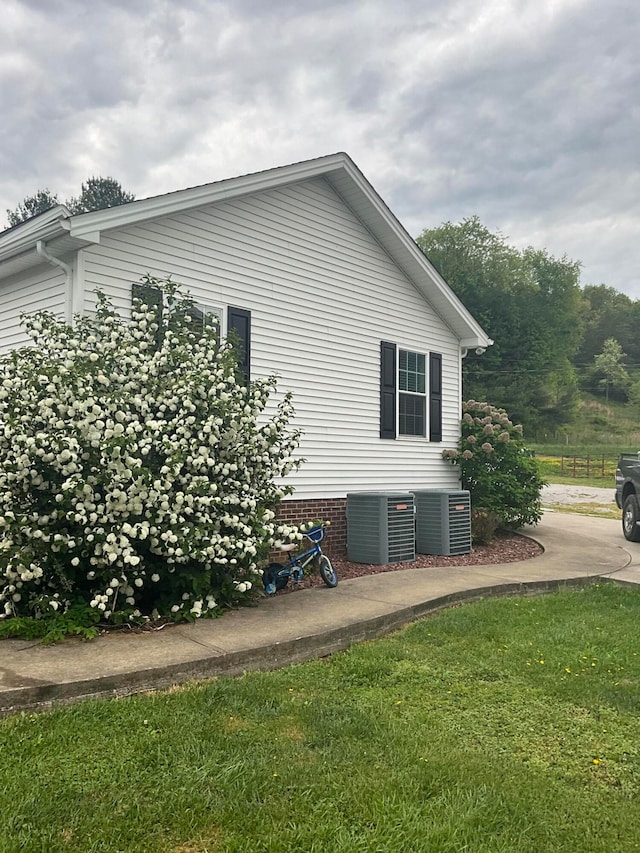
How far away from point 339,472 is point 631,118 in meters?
9.00

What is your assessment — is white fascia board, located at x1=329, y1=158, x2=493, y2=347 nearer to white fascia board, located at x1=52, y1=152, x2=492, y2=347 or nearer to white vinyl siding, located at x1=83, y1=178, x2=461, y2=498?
white fascia board, located at x1=52, y1=152, x2=492, y2=347

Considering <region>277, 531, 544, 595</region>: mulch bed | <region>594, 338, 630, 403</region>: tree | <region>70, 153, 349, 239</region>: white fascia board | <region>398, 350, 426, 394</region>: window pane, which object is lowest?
<region>277, 531, 544, 595</region>: mulch bed

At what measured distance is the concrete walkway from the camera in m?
3.93

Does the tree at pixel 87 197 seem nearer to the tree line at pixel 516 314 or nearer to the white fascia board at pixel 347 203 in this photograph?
the tree line at pixel 516 314

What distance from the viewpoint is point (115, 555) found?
4.98 m

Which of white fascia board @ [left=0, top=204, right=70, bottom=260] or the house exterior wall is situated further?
the house exterior wall

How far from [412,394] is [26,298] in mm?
5861

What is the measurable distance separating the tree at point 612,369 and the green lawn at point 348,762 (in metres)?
76.0

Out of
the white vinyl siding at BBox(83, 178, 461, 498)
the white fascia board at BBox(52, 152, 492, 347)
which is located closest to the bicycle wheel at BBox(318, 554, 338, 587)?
the white vinyl siding at BBox(83, 178, 461, 498)

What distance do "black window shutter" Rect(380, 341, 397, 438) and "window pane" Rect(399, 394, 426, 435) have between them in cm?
33

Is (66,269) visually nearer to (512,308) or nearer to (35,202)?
(35,202)

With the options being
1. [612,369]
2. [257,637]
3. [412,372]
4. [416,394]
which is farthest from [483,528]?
[612,369]

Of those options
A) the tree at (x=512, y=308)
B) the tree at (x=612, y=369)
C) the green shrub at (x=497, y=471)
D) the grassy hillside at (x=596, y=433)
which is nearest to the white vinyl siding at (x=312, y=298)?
the green shrub at (x=497, y=471)

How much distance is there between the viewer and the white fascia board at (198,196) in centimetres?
652
